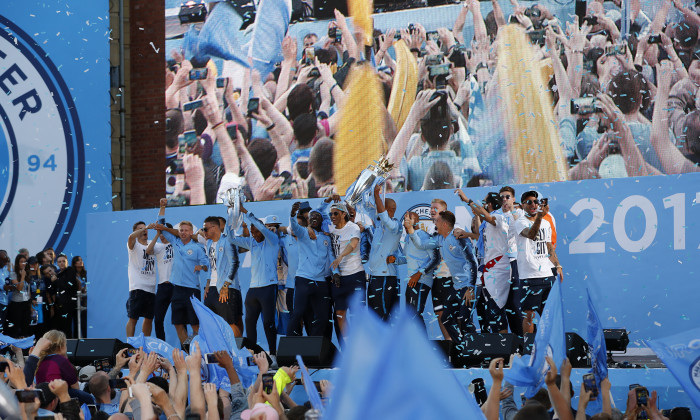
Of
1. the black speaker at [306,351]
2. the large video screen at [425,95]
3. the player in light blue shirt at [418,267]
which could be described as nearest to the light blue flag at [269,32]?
Answer: the large video screen at [425,95]

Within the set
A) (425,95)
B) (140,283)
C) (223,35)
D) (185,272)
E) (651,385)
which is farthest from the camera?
(223,35)

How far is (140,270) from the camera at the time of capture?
10445 millimetres

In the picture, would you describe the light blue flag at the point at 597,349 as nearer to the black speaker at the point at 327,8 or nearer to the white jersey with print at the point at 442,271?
the white jersey with print at the point at 442,271

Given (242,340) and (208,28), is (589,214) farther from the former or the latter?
(208,28)

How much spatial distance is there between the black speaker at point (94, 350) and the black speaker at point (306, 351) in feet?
5.97

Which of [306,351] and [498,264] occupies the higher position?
[498,264]

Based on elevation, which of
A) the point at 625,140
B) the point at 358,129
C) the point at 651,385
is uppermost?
the point at 358,129

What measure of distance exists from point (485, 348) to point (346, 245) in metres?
2.14

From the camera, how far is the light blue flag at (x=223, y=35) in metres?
14.2

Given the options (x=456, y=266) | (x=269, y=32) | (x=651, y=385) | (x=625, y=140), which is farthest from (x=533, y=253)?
(x=269, y=32)

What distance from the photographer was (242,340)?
25.7 ft

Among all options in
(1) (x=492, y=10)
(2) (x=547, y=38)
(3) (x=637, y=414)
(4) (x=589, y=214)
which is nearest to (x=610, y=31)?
(2) (x=547, y=38)

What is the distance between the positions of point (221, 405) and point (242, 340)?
319 cm

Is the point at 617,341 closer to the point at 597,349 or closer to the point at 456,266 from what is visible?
the point at 456,266
